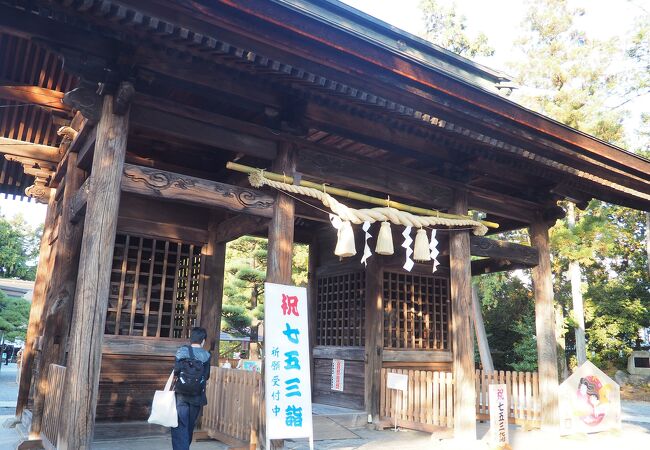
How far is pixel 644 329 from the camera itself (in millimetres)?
21641

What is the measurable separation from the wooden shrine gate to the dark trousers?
4319 millimetres

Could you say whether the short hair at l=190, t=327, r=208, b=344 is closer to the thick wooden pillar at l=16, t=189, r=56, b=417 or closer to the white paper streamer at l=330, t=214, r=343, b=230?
the white paper streamer at l=330, t=214, r=343, b=230

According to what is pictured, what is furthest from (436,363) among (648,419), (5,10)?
(5,10)

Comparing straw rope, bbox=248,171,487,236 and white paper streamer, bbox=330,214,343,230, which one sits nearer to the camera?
straw rope, bbox=248,171,487,236

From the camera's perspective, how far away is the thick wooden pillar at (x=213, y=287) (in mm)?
7953

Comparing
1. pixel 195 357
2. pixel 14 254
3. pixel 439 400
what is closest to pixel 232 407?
pixel 195 357

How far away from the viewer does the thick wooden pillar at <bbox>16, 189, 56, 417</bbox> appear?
26.8 feet

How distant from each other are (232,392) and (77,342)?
2.29m

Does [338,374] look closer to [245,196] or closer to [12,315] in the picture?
[245,196]

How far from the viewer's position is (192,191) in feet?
18.9

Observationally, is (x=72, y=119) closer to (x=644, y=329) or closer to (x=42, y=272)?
(x=42, y=272)

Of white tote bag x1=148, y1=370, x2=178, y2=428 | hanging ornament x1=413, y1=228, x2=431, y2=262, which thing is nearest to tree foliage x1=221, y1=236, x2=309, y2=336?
hanging ornament x1=413, y1=228, x2=431, y2=262

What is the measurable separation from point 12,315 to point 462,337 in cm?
2078

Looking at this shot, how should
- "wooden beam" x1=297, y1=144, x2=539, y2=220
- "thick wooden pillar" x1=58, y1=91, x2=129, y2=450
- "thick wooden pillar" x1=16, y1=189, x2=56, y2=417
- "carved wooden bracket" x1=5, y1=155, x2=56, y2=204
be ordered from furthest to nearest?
"carved wooden bracket" x1=5, y1=155, x2=56, y2=204 < "thick wooden pillar" x1=16, y1=189, x2=56, y2=417 < "wooden beam" x1=297, y1=144, x2=539, y2=220 < "thick wooden pillar" x1=58, y1=91, x2=129, y2=450
